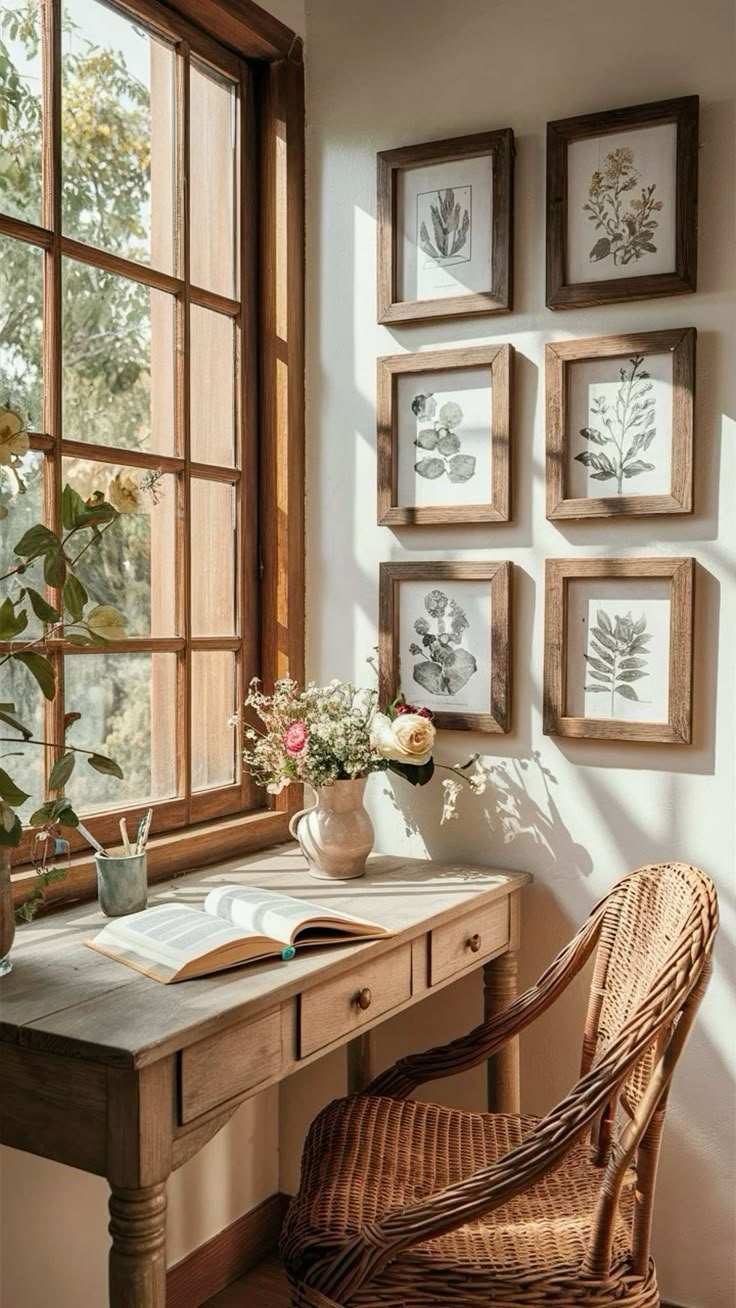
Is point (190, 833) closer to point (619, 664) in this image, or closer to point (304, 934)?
point (304, 934)

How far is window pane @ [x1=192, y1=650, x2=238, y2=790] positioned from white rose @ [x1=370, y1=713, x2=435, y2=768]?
41cm

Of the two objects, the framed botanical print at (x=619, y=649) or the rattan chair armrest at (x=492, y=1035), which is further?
the framed botanical print at (x=619, y=649)

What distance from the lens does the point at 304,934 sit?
5.80 ft

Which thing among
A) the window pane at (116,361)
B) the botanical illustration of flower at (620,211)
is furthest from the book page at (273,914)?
the botanical illustration of flower at (620,211)

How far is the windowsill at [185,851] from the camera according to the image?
193 centimetres

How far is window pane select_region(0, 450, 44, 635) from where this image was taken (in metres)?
1.92

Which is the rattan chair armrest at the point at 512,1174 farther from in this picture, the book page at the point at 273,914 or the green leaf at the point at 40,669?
the green leaf at the point at 40,669

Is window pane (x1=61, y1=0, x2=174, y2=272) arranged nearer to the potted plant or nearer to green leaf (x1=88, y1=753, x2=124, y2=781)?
the potted plant

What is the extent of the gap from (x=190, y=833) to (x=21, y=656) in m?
0.86

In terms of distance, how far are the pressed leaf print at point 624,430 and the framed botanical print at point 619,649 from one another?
7.0 inches

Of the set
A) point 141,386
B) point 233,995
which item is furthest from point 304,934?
point 141,386

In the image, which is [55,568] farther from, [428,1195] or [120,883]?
[428,1195]

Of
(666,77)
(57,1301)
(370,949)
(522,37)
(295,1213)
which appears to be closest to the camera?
(295,1213)

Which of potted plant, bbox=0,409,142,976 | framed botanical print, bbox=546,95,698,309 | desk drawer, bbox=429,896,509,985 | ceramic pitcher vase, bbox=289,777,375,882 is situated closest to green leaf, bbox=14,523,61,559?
potted plant, bbox=0,409,142,976
